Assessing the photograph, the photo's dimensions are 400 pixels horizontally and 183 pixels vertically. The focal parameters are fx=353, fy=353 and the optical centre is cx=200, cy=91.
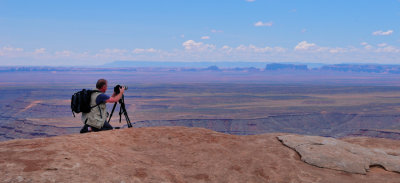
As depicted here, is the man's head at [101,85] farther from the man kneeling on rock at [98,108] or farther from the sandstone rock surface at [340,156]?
the sandstone rock surface at [340,156]

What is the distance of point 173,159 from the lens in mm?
8344

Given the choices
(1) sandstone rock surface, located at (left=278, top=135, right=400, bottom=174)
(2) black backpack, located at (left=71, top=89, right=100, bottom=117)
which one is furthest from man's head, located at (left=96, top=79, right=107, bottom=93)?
(1) sandstone rock surface, located at (left=278, top=135, right=400, bottom=174)

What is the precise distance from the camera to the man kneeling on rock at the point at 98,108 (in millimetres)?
9742

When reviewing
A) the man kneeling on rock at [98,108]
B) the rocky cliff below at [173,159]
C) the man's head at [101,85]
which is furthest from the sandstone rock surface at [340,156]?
the man's head at [101,85]

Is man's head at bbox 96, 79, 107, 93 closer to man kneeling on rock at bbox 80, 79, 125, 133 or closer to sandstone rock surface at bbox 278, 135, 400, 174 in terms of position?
man kneeling on rock at bbox 80, 79, 125, 133

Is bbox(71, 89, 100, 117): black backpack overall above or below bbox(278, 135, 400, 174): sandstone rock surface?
above

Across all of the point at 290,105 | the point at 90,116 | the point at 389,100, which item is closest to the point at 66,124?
the point at 290,105

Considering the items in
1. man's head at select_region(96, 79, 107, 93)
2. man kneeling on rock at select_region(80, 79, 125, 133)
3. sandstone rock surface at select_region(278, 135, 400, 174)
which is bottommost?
sandstone rock surface at select_region(278, 135, 400, 174)

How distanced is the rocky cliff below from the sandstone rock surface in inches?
1.2

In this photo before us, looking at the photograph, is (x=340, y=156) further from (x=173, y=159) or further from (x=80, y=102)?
(x=80, y=102)

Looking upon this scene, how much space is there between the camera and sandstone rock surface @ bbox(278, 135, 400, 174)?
346 inches

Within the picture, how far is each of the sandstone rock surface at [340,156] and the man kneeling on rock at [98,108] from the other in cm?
537

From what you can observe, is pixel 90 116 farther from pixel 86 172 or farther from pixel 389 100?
pixel 389 100

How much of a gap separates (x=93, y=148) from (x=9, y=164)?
1856 millimetres
